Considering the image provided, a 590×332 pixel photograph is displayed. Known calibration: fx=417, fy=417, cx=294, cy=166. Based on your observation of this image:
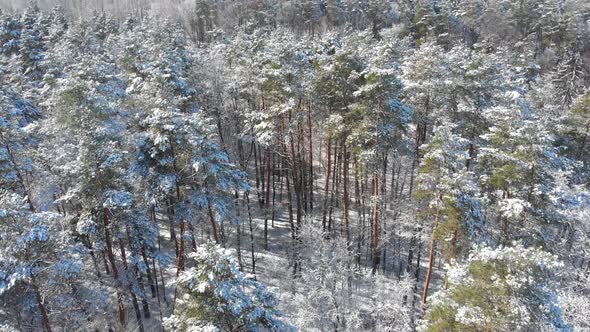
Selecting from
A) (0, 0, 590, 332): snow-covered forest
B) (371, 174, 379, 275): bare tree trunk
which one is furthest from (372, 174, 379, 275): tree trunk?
(0, 0, 590, 332): snow-covered forest

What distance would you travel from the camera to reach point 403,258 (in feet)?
102

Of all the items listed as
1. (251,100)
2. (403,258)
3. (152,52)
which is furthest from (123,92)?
(403,258)

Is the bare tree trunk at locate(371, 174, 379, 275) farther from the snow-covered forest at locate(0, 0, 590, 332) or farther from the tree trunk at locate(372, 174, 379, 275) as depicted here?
the snow-covered forest at locate(0, 0, 590, 332)

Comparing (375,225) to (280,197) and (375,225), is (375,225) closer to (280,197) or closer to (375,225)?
(375,225)

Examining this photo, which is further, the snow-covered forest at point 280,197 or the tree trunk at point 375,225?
the tree trunk at point 375,225

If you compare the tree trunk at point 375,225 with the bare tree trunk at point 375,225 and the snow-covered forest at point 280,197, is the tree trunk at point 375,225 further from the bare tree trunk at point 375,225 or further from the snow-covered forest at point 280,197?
the snow-covered forest at point 280,197

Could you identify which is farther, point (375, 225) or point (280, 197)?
point (280, 197)

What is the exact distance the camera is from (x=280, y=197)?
3778cm

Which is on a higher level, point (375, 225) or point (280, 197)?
point (375, 225)

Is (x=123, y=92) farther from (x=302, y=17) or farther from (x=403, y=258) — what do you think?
(x=302, y=17)

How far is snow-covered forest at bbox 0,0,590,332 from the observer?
1380 cm

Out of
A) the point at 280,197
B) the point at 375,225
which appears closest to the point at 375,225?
the point at 375,225

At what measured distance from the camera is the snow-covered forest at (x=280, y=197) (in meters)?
13.8

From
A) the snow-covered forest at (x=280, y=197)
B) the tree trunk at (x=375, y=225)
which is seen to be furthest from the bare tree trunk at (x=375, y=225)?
the snow-covered forest at (x=280, y=197)
